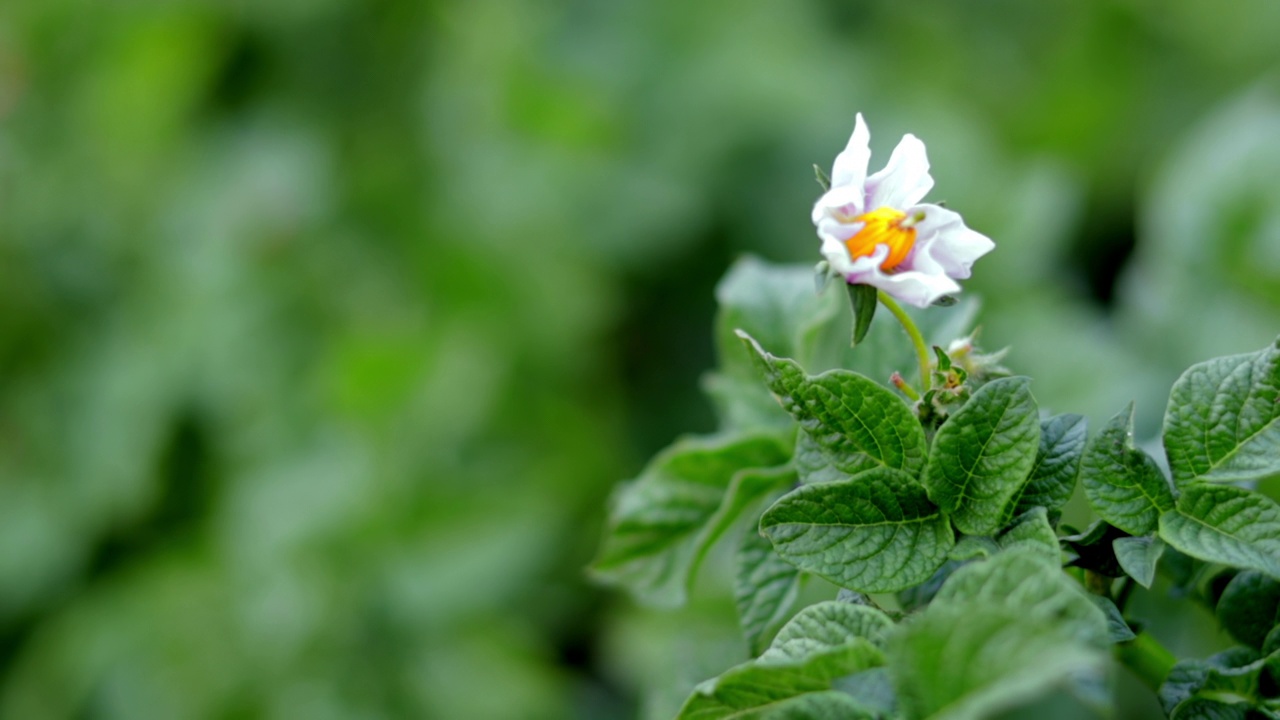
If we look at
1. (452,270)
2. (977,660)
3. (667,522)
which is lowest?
(452,270)

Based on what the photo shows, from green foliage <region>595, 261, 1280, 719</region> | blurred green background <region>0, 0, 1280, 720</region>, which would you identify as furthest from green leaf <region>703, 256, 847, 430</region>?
blurred green background <region>0, 0, 1280, 720</region>

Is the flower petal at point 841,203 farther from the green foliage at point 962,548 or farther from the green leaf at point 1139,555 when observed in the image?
the green leaf at point 1139,555

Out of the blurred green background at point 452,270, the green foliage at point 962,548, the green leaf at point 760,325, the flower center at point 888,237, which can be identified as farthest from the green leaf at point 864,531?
the blurred green background at point 452,270

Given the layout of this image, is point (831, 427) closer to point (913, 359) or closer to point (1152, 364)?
point (913, 359)

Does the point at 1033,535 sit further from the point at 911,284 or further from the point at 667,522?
the point at 667,522

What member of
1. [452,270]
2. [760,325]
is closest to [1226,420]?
[760,325]

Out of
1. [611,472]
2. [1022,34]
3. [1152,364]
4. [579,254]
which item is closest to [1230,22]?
[1022,34]
